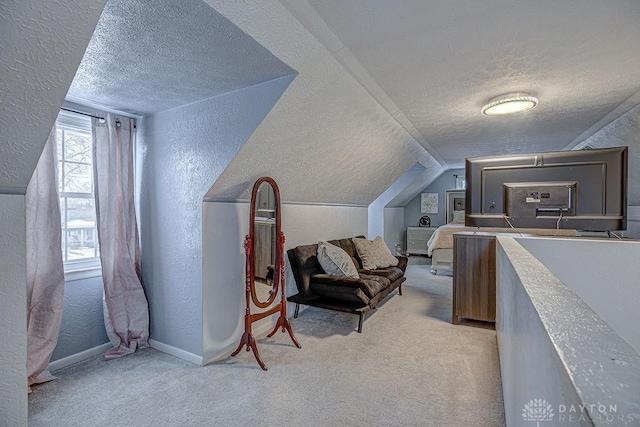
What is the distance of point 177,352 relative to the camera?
2.61m

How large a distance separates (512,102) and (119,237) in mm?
3688

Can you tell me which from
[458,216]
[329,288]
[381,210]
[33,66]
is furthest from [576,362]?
[458,216]

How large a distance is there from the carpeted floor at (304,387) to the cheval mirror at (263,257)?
29 cm

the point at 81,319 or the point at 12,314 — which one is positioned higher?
the point at 12,314

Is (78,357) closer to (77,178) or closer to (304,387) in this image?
(77,178)

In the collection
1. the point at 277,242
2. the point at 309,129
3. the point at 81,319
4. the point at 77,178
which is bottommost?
the point at 81,319

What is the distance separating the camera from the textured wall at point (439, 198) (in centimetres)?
779

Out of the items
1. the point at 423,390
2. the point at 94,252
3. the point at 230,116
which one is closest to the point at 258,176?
the point at 230,116

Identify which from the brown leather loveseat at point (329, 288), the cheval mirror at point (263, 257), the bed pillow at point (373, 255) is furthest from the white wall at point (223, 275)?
the bed pillow at point (373, 255)

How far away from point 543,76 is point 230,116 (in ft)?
7.96

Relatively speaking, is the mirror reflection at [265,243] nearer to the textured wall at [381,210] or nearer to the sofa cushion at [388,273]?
the sofa cushion at [388,273]

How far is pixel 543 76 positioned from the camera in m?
2.38

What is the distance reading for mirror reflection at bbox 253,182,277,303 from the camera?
277 cm

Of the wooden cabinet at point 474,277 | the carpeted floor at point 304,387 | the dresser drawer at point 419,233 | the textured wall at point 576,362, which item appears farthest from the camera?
the dresser drawer at point 419,233
